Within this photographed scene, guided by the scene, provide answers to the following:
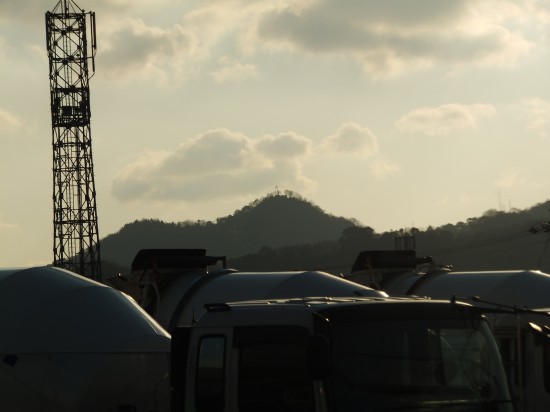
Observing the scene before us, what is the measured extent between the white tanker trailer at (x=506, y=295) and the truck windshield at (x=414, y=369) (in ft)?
1.51

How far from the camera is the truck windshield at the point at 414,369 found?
10.6 m

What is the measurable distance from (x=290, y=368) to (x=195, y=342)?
125 centimetres

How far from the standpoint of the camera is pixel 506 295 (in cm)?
2406

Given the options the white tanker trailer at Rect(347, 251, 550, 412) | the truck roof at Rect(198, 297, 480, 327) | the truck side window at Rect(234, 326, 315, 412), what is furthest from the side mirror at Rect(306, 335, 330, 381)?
the white tanker trailer at Rect(347, 251, 550, 412)

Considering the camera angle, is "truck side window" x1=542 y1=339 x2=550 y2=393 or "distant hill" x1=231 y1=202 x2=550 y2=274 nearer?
"truck side window" x1=542 y1=339 x2=550 y2=393

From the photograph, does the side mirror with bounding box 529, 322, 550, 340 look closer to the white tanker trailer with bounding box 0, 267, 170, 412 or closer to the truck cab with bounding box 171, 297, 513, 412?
the truck cab with bounding box 171, 297, 513, 412

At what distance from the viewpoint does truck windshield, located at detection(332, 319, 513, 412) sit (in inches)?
416

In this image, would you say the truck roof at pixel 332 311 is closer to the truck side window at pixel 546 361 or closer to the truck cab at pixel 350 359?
the truck cab at pixel 350 359

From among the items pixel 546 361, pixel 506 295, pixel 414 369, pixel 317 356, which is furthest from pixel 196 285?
pixel 317 356

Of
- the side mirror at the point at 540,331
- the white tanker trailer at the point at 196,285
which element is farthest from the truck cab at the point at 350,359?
the white tanker trailer at the point at 196,285

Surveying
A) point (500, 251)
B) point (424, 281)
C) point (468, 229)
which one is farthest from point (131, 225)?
point (424, 281)

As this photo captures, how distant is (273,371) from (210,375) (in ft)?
2.57

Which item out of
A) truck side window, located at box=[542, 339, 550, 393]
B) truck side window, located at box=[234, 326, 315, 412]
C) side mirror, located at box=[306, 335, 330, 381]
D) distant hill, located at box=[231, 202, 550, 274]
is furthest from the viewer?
distant hill, located at box=[231, 202, 550, 274]

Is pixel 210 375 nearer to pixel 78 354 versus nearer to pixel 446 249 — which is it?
pixel 78 354
